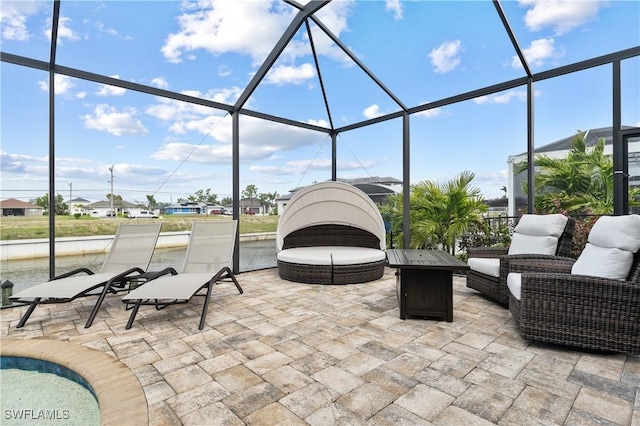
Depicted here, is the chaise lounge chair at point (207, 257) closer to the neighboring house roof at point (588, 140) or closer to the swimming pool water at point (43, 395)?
the swimming pool water at point (43, 395)

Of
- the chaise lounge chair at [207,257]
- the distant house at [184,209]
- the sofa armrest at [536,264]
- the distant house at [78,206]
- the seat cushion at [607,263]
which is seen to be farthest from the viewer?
the distant house at [184,209]

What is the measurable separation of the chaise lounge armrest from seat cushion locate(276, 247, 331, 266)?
9.89 feet

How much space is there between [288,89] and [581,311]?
5.97 meters

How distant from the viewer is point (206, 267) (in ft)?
15.1

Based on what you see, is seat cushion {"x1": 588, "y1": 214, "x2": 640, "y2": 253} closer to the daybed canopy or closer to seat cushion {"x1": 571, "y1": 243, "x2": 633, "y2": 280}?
seat cushion {"x1": 571, "y1": 243, "x2": 633, "y2": 280}

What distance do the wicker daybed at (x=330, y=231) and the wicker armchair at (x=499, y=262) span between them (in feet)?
5.44

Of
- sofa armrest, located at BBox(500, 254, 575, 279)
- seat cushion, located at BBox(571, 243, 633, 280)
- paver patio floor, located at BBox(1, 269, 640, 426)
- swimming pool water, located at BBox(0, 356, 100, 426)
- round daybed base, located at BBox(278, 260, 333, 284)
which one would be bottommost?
swimming pool water, located at BBox(0, 356, 100, 426)

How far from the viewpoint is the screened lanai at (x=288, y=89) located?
414 cm

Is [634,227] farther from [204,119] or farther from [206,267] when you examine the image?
[204,119]

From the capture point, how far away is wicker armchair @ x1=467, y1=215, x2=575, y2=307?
3795 millimetres

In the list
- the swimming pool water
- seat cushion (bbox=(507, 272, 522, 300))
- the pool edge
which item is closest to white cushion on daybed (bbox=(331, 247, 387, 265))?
seat cushion (bbox=(507, 272, 522, 300))

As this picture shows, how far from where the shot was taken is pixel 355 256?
5457mm

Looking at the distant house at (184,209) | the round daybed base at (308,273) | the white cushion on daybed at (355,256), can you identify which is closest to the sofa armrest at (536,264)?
the white cushion on daybed at (355,256)

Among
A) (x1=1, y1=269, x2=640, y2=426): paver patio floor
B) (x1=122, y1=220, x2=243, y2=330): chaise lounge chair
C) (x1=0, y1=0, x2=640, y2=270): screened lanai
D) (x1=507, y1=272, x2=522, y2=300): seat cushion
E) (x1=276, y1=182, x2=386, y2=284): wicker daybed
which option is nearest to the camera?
(x1=1, y1=269, x2=640, y2=426): paver patio floor
